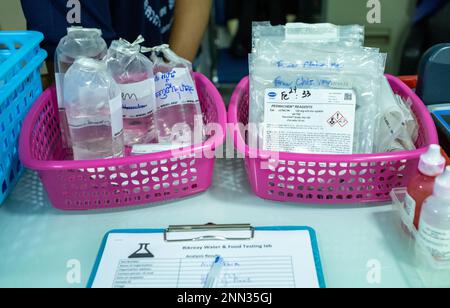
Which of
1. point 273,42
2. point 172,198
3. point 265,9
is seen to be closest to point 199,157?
point 172,198

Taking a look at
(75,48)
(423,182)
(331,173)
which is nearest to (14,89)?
(75,48)

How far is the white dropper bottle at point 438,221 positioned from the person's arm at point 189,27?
85cm

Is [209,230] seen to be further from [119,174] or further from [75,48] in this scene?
[75,48]

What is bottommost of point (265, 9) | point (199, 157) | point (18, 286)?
point (18, 286)

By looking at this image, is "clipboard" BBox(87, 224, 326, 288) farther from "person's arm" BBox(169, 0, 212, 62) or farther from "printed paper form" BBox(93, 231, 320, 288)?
"person's arm" BBox(169, 0, 212, 62)

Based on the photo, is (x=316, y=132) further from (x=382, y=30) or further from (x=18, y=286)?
(x=382, y=30)

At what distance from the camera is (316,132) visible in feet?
2.36

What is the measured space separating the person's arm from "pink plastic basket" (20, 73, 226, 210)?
0.53 meters

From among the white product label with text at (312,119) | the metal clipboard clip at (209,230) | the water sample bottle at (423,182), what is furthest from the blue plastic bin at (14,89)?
the water sample bottle at (423,182)

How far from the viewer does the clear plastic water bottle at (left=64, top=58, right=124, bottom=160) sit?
0.73m

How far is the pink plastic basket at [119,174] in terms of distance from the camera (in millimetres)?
686

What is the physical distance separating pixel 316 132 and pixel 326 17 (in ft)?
4.39

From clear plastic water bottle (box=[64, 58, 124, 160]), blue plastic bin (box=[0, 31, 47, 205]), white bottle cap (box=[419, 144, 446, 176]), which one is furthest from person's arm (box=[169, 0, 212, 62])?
white bottle cap (box=[419, 144, 446, 176])

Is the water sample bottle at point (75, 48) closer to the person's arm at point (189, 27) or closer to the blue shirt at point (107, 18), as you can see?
the blue shirt at point (107, 18)
